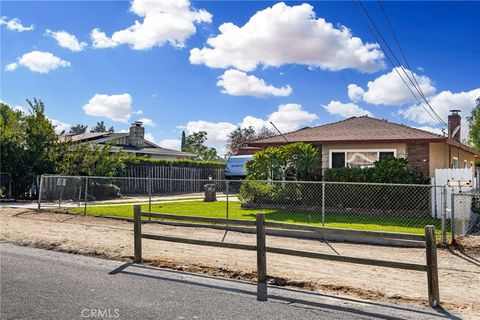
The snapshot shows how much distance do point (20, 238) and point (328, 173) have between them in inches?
427

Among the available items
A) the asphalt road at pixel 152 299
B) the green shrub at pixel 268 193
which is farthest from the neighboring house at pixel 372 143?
the asphalt road at pixel 152 299

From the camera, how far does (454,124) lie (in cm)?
2634

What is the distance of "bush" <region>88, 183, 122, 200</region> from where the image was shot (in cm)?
2218

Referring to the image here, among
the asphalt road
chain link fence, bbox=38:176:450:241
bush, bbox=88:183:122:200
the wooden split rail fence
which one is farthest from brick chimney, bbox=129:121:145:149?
the asphalt road

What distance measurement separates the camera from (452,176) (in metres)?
14.8

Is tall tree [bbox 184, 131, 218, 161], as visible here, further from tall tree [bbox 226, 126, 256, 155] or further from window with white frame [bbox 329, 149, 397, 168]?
window with white frame [bbox 329, 149, 397, 168]

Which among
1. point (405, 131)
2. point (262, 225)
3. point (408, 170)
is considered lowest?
point (262, 225)

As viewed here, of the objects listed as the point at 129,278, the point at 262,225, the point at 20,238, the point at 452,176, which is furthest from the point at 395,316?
the point at 452,176

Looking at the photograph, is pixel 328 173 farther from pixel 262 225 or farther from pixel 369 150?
pixel 262 225

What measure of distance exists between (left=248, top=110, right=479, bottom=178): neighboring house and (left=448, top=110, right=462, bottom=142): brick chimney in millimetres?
5727

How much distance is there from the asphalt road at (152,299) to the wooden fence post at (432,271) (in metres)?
0.23

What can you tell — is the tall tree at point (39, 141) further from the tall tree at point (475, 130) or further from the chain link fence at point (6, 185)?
the tall tree at point (475, 130)

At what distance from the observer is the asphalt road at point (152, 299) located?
5504 mm

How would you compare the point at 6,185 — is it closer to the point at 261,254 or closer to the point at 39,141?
the point at 39,141
